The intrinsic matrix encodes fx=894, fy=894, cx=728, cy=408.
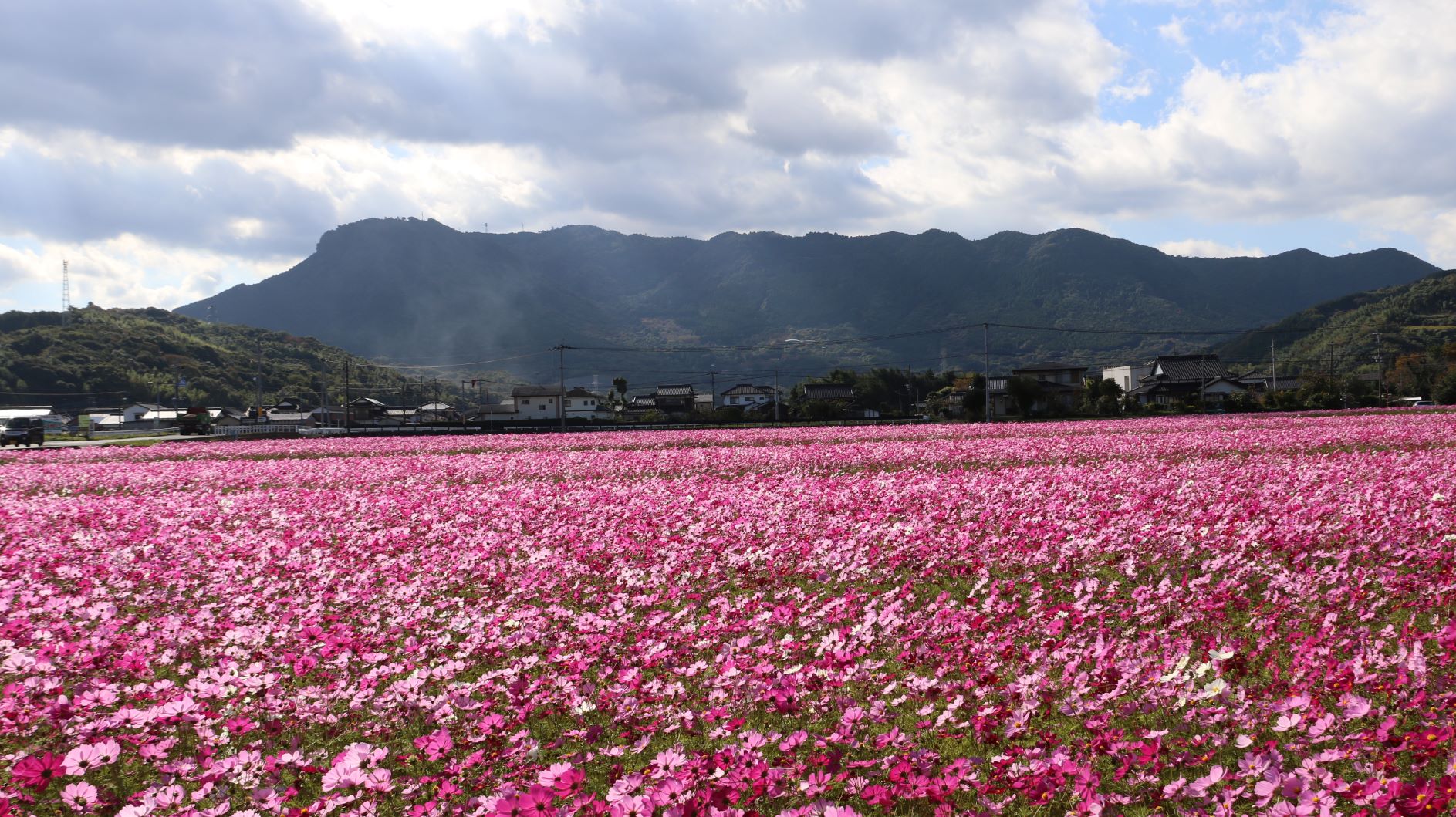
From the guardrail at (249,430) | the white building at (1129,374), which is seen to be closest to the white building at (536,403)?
the guardrail at (249,430)

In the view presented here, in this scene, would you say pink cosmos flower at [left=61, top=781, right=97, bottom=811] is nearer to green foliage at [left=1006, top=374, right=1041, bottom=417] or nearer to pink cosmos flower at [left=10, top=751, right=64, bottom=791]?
pink cosmos flower at [left=10, top=751, right=64, bottom=791]

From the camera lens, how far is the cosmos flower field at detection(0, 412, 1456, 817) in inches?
150

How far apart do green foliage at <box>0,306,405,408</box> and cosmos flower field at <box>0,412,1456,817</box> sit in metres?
98.5

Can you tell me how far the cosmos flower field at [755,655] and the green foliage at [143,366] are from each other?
9847cm

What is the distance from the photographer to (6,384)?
105m

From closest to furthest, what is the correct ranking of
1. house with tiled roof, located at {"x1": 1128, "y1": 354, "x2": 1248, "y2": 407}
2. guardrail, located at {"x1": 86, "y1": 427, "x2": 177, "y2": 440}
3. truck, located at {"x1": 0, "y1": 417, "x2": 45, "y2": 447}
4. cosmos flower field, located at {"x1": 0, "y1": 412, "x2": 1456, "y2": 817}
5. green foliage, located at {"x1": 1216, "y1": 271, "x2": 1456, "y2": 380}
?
cosmos flower field, located at {"x1": 0, "y1": 412, "x2": 1456, "y2": 817}, truck, located at {"x1": 0, "y1": 417, "x2": 45, "y2": 447}, guardrail, located at {"x1": 86, "y1": 427, "x2": 177, "y2": 440}, house with tiled roof, located at {"x1": 1128, "y1": 354, "x2": 1248, "y2": 407}, green foliage, located at {"x1": 1216, "y1": 271, "x2": 1456, "y2": 380}

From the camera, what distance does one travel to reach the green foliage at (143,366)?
109m

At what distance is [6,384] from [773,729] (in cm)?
13135

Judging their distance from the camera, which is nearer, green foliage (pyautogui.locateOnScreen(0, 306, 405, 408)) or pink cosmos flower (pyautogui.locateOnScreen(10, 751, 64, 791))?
pink cosmos flower (pyautogui.locateOnScreen(10, 751, 64, 791))

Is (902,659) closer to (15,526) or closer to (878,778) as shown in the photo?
(878,778)

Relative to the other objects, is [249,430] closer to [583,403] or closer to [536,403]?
[536,403]

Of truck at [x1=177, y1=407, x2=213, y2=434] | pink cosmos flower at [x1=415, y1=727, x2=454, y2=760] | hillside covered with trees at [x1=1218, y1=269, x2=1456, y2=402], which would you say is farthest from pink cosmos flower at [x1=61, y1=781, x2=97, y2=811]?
hillside covered with trees at [x1=1218, y1=269, x2=1456, y2=402]

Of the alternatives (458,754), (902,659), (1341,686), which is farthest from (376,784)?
(1341,686)

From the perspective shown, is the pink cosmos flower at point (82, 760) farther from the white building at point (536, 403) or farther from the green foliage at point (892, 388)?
the white building at point (536, 403)
